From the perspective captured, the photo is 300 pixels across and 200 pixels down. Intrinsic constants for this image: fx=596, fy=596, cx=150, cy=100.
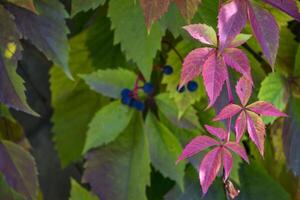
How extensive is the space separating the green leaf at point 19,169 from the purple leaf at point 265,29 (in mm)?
418

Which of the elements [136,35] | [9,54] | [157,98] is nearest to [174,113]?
[157,98]

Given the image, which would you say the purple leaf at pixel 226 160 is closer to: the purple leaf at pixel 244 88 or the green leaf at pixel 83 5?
the purple leaf at pixel 244 88

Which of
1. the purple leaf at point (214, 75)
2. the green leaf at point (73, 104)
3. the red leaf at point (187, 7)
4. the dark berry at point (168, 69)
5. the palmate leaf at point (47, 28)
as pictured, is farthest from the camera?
the green leaf at point (73, 104)

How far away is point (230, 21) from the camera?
55 centimetres

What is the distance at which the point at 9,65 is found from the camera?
75 cm

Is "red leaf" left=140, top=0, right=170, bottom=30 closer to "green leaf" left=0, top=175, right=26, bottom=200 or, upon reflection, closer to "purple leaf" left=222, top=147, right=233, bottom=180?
"purple leaf" left=222, top=147, right=233, bottom=180

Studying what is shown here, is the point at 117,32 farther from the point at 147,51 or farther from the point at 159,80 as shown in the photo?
the point at 159,80

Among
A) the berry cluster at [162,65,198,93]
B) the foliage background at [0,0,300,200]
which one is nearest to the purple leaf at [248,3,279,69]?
the foliage background at [0,0,300,200]

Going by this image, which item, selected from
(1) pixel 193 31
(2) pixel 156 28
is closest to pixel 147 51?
(2) pixel 156 28

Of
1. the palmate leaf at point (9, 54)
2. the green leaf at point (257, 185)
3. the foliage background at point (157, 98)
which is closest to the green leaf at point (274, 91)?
the foliage background at point (157, 98)

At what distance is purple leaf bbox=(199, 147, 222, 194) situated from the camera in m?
0.57

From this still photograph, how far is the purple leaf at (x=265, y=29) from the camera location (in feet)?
1.90

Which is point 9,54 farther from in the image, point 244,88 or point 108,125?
point 244,88

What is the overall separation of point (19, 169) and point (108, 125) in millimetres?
149
